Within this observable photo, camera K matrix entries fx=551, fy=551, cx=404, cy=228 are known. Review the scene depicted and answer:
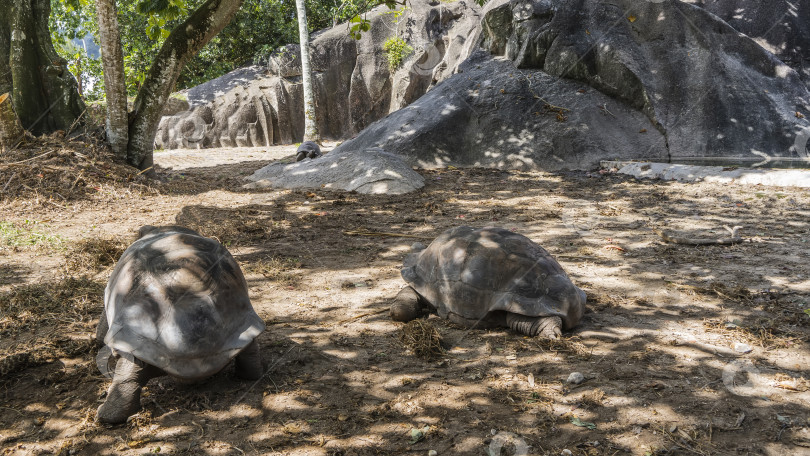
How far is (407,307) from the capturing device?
402cm

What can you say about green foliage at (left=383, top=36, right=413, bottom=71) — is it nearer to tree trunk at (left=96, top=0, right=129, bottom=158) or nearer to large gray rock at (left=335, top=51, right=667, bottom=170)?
large gray rock at (left=335, top=51, right=667, bottom=170)

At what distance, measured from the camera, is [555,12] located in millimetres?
12648

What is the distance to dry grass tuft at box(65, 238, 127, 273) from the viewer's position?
16.5ft

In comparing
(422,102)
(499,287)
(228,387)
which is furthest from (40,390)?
(422,102)

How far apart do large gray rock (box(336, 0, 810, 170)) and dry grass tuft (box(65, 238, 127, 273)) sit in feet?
22.3

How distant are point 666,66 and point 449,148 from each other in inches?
203

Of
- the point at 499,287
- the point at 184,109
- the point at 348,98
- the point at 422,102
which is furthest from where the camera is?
the point at 348,98

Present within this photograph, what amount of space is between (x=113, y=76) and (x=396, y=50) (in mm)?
12088

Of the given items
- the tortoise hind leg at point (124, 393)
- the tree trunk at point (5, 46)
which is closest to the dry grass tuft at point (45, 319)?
the tortoise hind leg at point (124, 393)

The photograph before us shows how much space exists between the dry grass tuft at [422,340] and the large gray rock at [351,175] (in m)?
5.24

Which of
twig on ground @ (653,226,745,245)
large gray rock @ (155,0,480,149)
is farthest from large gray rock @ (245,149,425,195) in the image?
large gray rock @ (155,0,480,149)

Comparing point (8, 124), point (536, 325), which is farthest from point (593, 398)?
point (8, 124)

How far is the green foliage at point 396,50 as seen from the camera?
19.6 metres

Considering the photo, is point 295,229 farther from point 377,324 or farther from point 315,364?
point 315,364
